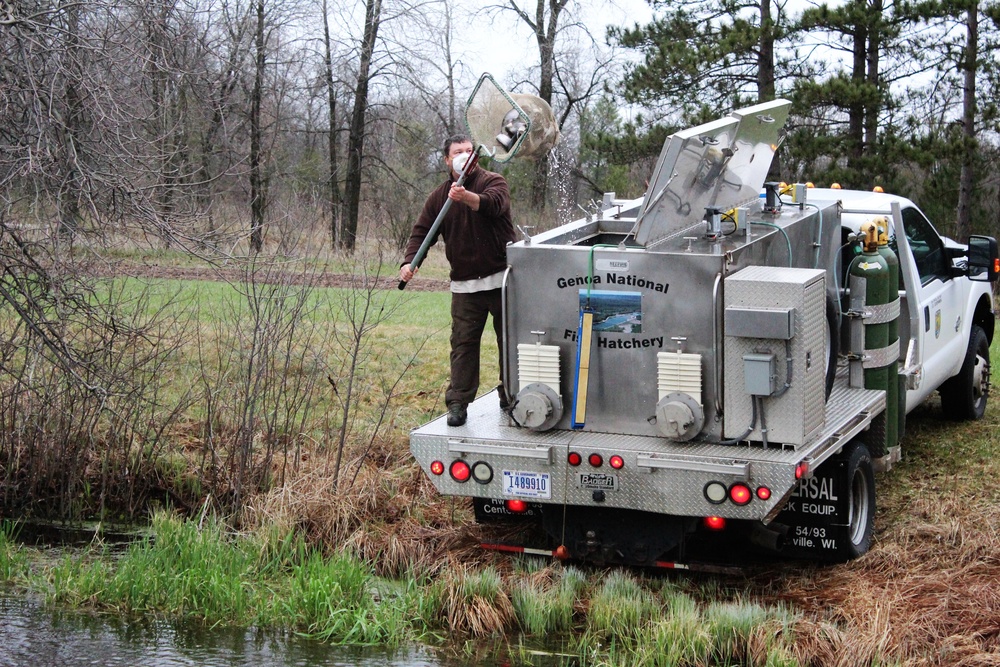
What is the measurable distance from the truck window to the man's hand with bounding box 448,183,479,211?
314 centimetres

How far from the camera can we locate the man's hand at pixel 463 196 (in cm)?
679

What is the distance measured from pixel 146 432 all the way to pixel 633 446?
394 cm

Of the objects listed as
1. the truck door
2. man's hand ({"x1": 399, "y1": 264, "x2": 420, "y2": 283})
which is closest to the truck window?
the truck door

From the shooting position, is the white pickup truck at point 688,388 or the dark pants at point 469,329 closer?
the white pickup truck at point 688,388

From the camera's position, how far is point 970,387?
958 cm

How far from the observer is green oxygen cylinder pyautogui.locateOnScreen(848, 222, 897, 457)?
281 inches

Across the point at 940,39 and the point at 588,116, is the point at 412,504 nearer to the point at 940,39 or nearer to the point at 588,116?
the point at 940,39

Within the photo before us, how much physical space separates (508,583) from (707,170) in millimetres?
2518

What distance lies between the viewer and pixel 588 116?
115 feet

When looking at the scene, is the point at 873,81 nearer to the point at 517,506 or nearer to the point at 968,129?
the point at 968,129

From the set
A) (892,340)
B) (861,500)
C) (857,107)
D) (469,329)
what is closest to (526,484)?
(469,329)

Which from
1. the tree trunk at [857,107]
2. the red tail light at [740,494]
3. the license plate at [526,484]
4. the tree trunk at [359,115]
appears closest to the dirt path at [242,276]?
the license plate at [526,484]

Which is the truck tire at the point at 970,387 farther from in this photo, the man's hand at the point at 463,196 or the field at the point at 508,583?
the man's hand at the point at 463,196

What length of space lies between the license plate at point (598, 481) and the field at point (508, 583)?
0.55 metres
